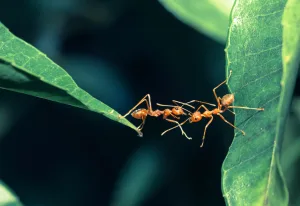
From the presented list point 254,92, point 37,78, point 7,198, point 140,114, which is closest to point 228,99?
point 254,92

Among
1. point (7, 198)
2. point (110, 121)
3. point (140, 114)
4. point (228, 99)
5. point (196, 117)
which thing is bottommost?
point (7, 198)

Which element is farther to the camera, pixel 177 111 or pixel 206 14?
pixel 177 111

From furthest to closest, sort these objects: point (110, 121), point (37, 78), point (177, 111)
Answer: point (110, 121)
point (177, 111)
point (37, 78)

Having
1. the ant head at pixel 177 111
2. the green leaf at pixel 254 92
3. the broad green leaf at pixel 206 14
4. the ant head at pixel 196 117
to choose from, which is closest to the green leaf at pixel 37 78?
the green leaf at pixel 254 92

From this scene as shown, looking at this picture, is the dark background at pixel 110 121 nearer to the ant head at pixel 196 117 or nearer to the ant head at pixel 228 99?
the ant head at pixel 196 117

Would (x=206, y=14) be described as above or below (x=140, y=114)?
above

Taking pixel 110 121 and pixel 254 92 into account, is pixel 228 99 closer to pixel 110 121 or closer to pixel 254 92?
pixel 254 92
